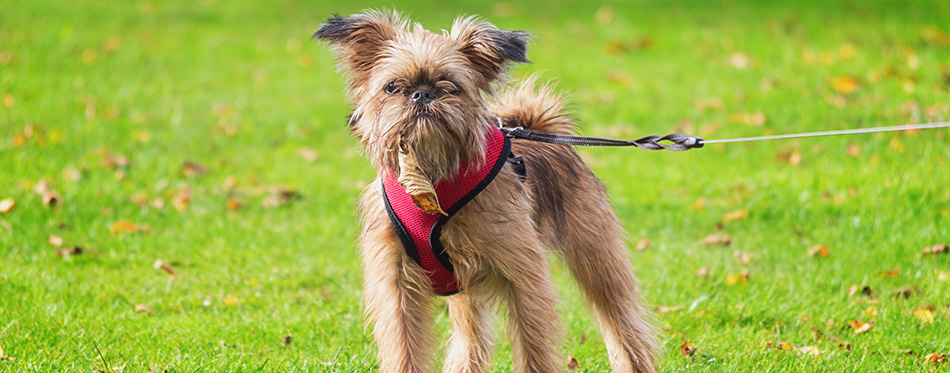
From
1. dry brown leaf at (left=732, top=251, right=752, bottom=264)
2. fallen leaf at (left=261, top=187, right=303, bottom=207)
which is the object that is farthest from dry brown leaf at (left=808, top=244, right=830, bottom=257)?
fallen leaf at (left=261, top=187, right=303, bottom=207)

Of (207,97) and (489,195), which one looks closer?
(489,195)

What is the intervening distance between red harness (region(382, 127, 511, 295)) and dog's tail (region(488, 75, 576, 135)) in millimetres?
839

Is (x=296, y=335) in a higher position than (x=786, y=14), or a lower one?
lower

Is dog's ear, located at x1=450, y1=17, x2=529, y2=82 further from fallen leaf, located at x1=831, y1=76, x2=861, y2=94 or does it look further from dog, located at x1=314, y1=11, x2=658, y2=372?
fallen leaf, located at x1=831, y1=76, x2=861, y2=94

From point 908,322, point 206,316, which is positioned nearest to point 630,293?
point 908,322

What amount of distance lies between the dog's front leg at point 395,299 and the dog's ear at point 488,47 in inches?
29.6

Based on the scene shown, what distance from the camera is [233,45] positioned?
1359 centimetres

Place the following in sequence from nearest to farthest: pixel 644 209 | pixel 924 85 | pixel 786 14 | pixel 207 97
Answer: pixel 644 209 < pixel 924 85 < pixel 207 97 < pixel 786 14

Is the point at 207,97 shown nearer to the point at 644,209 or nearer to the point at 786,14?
the point at 644,209

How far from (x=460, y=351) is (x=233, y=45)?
10237 millimetres

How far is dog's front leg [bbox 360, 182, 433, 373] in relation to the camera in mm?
3729

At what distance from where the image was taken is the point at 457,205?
3.59 metres

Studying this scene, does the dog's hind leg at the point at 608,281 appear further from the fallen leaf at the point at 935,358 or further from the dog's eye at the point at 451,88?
the fallen leaf at the point at 935,358

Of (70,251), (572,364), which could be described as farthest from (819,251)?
(70,251)
